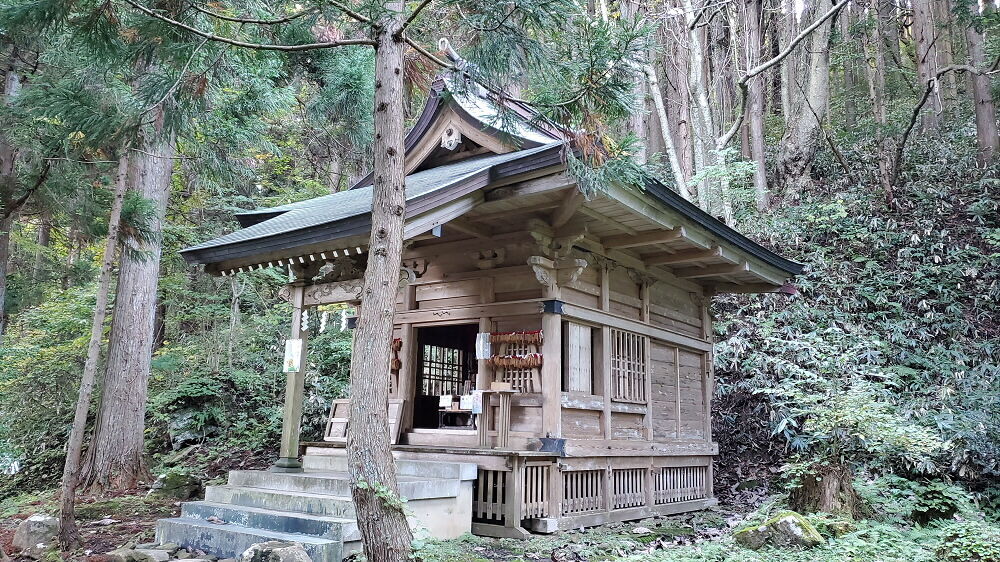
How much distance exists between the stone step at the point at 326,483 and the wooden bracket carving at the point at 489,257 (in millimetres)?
2576

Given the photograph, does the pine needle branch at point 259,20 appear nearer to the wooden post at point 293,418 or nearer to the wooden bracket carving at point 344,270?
the wooden bracket carving at point 344,270

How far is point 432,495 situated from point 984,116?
55.6 ft

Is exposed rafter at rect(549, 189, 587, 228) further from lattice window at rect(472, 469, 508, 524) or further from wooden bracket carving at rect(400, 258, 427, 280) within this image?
lattice window at rect(472, 469, 508, 524)

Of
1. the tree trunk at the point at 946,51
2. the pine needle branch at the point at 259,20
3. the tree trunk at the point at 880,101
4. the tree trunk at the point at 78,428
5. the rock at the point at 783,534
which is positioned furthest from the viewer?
the tree trunk at the point at 946,51

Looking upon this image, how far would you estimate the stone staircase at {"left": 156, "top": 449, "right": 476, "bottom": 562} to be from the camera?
5500 mm

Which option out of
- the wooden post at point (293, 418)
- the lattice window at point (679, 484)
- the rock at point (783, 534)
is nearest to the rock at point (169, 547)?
the wooden post at point (293, 418)

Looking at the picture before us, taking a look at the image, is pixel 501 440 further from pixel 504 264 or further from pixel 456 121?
pixel 456 121

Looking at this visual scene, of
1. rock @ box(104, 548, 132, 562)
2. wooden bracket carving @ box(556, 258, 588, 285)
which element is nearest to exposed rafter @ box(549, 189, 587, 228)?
wooden bracket carving @ box(556, 258, 588, 285)

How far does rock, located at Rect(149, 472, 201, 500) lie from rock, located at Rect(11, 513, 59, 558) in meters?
2.72

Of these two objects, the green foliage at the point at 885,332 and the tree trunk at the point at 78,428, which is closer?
the tree trunk at the point at 78,428

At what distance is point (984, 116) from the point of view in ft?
54.3

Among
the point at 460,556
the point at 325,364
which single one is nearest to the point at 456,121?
the point at 460,556

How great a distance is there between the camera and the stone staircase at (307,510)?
18.0 ft

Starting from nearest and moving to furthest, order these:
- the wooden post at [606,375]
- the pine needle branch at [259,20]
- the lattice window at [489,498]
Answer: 1. the pine needle branch at [259,20]
2. the lattice window at [489,498]
3. the wooden post at [606,375]
